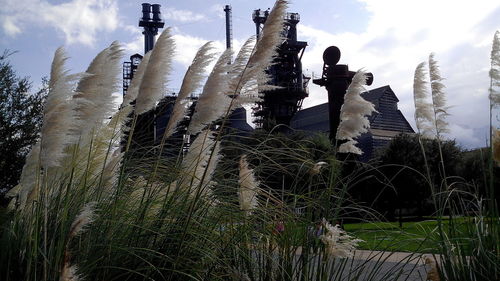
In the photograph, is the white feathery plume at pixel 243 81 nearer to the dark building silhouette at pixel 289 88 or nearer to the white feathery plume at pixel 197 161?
the white feathery plume at pixel 197 161

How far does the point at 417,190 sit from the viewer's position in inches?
1046

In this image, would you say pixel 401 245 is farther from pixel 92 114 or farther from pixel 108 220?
pixel 92 114

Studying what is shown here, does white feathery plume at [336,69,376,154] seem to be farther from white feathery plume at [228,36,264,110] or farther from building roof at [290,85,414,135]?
building roof at [290,85,414,135]

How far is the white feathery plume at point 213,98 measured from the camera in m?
3.10

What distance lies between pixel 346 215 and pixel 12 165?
39.9ft

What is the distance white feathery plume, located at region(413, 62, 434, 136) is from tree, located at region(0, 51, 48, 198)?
1197 cm

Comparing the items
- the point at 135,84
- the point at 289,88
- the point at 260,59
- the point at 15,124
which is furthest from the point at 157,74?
the point at 289,88

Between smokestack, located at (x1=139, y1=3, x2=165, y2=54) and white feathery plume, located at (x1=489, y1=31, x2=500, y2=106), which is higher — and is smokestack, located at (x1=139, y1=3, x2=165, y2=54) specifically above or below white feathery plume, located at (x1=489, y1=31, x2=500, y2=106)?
above

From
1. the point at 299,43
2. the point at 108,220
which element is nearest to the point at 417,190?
the point at 299,43

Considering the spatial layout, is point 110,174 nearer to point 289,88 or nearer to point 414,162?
→ point 414,162

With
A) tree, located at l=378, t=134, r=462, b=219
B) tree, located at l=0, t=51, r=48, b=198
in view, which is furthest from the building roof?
tree, located at l=0, t=51, r=48, b=198

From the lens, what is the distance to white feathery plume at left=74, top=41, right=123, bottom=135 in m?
3.07

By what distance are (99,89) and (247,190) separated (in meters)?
1.10

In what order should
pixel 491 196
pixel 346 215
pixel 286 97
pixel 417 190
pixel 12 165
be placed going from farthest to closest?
pixel 286 97, pixel 417 190, pixel 12 165, pixel 346 215, pixel 491 196
